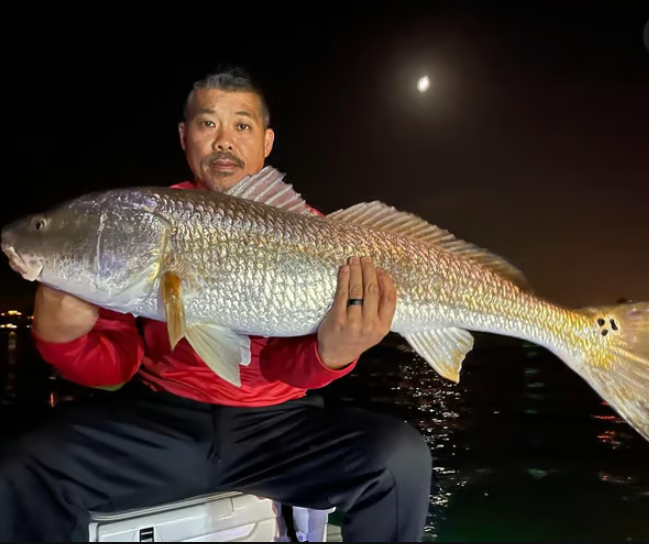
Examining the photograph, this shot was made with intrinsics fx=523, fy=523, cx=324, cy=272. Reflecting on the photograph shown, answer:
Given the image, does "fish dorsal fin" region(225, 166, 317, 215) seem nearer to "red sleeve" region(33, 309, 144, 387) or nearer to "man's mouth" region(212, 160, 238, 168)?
"man's mouth" region(212, 160, 238, 168)

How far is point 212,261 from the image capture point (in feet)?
7.39

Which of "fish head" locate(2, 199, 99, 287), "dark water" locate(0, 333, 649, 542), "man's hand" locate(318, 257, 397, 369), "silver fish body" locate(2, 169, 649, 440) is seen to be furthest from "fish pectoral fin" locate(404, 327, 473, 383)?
"dark water" locate(0, 333, 649, 542)

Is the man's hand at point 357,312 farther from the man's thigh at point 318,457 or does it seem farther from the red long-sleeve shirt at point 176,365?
the man's thigh at point 318,457

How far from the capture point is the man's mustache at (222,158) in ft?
9.65

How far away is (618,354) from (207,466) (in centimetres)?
204

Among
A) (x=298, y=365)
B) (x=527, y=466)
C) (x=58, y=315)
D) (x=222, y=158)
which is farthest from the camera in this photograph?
(x=527, y=466)

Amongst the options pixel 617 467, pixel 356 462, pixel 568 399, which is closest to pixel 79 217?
pixel 356 462

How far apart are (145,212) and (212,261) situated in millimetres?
363

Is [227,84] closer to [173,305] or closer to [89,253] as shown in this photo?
[89,253]

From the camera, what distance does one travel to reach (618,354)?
258cm

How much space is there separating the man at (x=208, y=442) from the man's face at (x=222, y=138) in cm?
101

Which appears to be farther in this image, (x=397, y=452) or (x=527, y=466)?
(x=527, y=466)

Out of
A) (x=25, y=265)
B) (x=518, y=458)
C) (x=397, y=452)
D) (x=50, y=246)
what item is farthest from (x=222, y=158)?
(x=518, y=458)

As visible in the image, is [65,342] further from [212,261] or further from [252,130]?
[252,130]
